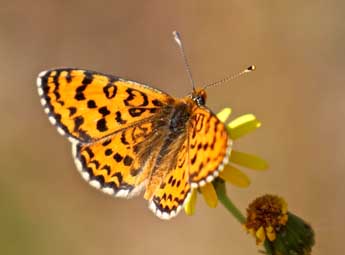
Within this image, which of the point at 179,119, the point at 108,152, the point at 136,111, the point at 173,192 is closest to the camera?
the point at 173,192

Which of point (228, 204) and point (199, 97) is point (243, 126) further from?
point (228, 204)

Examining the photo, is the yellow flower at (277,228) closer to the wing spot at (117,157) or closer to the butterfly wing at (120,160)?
the butterfly wing at (120,160)

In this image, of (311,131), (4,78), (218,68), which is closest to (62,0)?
(4,78)

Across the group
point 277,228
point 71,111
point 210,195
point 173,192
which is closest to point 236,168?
point 210,195

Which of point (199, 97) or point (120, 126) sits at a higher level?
point (199, 97)

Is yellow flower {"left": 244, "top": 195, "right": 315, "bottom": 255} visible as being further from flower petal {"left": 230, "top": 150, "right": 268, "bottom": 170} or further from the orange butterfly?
the orange butterfly

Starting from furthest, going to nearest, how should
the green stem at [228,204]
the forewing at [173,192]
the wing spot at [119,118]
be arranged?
the wing spot at [119,118]
the green stem at [228,204]
the forewing at [173,192]

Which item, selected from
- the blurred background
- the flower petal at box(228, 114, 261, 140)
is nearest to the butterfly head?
the flower petal at box(228, 114, 261, 140)

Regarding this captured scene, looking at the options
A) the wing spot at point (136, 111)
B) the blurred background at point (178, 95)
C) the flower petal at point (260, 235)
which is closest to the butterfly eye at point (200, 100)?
the wing spot at point (136, 111)
